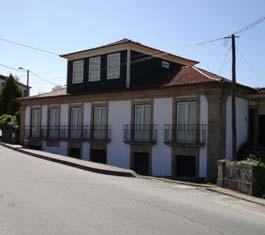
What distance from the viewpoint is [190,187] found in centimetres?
1791

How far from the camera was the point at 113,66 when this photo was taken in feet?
95.6

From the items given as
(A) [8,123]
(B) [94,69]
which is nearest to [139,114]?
(B) [94,69]

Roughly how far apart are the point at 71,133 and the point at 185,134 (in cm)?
994

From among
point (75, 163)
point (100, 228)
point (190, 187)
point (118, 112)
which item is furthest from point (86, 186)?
point (118, 112)

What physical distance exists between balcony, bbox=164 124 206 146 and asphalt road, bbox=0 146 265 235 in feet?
23.0

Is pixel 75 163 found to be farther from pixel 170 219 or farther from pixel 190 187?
pixel 170 219

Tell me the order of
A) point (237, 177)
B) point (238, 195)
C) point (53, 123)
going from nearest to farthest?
point (238, 195) → point (237, 177) → point (53, 123)

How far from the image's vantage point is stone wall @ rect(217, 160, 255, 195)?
52.6 ft

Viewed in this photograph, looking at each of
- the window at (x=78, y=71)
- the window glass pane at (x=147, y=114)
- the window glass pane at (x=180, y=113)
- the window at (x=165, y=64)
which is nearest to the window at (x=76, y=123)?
the window at (x=78, y=71)

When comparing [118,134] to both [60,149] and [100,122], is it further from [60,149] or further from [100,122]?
[60,149]

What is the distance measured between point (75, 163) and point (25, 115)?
48.7ft

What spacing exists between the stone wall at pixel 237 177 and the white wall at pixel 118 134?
31.8ft

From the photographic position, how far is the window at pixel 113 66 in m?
28.8

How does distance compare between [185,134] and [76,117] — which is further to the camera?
[76,117]
